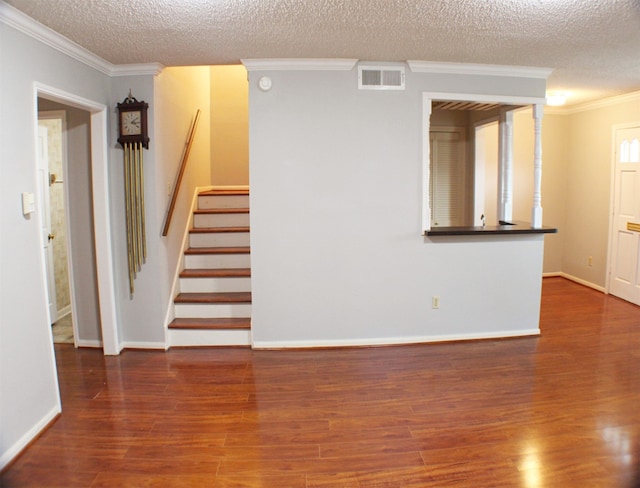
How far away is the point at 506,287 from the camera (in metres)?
4.00

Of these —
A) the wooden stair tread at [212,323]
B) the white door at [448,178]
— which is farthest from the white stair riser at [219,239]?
the white door at [448,178]

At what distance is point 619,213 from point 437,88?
3187 mm

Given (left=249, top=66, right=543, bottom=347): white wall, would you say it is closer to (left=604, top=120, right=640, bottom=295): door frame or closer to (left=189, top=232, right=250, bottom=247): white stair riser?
(left=189, top=232, right=250, bottom=247): white stair riser

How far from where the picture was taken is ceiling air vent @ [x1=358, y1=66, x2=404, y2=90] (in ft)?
11.7

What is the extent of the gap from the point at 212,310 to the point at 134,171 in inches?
54.2

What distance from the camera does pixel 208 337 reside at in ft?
12.6

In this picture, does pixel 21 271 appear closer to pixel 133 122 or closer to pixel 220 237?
pixel 133 122

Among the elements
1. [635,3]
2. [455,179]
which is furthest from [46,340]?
[455,179]

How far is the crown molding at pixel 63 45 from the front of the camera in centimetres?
240

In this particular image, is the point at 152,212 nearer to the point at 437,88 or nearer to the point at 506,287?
the point at 437,88

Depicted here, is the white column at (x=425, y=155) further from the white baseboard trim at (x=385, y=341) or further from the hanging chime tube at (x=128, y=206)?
the hanging chime tube at (x=128, y=206)

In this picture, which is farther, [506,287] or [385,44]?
[506,287]

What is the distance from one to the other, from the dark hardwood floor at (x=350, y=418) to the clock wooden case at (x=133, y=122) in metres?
1.79

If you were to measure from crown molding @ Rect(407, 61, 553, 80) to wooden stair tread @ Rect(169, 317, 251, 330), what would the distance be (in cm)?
260
